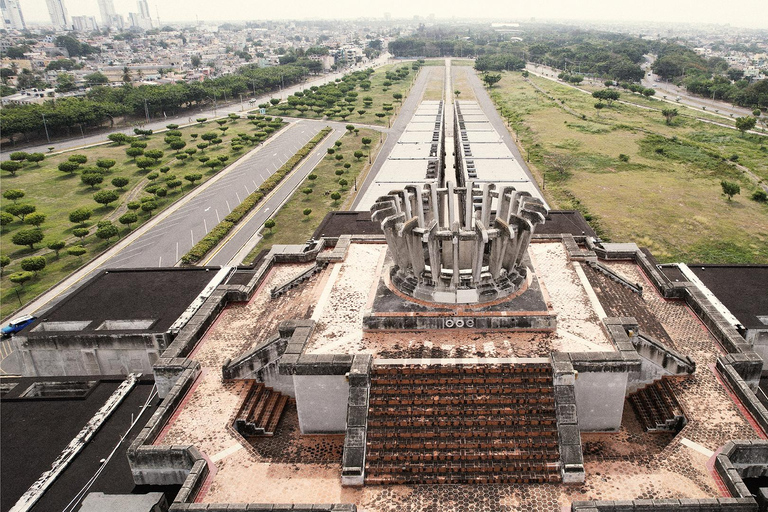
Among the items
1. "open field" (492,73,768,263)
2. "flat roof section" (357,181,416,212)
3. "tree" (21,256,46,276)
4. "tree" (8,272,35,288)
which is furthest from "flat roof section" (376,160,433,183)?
"tree" (8,272,35,288)

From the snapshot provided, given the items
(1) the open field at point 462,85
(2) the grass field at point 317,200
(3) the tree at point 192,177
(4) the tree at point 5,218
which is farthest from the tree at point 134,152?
(1) the open field at point 462,85

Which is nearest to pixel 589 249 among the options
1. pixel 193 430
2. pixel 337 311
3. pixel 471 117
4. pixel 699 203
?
pixel 337 311

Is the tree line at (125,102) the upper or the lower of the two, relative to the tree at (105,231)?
upper

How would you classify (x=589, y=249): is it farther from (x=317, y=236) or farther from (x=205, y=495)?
(x=205, y=495)

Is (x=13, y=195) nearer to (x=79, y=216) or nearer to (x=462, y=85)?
(x=79, y=216)

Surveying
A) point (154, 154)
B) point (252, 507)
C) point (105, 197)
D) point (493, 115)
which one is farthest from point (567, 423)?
point (493, 115)

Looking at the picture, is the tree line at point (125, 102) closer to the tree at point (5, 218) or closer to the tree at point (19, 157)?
the tree at point (19, 157)
